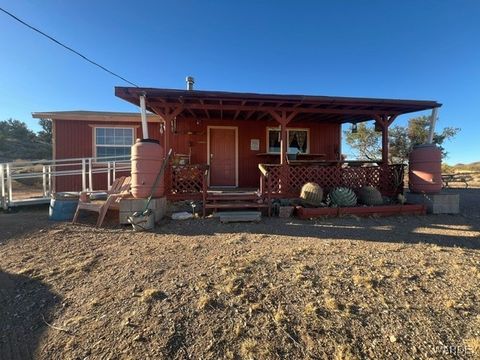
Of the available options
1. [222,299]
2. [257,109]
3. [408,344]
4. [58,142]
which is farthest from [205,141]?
[408,344]

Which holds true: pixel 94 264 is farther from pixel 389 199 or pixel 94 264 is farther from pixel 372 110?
pixel 372 110

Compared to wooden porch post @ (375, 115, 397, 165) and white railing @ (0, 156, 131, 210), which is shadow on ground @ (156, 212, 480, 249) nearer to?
wooden porch post @ (375, 115, 397, 165)

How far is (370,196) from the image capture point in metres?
6.82

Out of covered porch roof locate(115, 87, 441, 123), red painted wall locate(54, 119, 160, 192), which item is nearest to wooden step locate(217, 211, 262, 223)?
covered porch roof locate(115, 87, 441, 123)

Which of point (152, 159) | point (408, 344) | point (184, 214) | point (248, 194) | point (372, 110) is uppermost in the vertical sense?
point (372, 110)

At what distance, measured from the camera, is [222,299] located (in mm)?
2713

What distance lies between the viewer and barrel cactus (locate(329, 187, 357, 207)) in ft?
21.6

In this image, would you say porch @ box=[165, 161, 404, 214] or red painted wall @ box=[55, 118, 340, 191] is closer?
porch @ box=[165, 161, 404, 214]

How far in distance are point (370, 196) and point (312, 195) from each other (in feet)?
5.12

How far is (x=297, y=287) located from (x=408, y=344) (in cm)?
107

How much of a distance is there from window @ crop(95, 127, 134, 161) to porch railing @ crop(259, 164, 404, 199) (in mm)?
5567

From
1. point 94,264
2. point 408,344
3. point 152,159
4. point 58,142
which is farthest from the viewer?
point 58,142

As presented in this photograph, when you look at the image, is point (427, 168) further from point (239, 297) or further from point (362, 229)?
point (239, 297)

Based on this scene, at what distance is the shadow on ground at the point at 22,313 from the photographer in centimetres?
215
